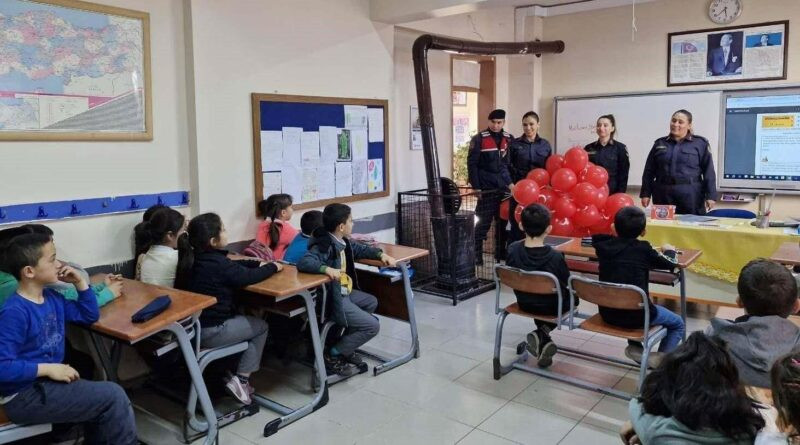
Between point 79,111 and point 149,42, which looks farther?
point 149,42

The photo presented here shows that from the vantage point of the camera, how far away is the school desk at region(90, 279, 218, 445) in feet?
7.50

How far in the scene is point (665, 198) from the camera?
5094mm

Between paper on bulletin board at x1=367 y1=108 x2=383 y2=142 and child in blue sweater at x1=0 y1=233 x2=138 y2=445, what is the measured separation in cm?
307

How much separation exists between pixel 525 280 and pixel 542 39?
4457 millimetres

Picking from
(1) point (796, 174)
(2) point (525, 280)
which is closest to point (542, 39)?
(1) point (796, 174)

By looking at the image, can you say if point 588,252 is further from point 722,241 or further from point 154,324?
point 154,324

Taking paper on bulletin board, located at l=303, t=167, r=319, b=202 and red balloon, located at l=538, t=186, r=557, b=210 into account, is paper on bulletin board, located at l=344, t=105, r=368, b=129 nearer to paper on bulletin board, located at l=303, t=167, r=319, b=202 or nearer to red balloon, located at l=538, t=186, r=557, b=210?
paper on bulletin board, located at l=303, t=167, r=319, b=202

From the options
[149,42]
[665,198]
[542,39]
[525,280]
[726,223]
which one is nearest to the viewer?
[525,280]

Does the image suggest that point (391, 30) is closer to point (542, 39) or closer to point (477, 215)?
point (477, 215)

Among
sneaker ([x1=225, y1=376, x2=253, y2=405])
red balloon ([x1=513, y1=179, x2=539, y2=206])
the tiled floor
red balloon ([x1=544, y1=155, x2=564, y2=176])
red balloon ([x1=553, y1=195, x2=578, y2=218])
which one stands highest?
red balloon ([x1=544, y1=155, x2=564, y2=176])

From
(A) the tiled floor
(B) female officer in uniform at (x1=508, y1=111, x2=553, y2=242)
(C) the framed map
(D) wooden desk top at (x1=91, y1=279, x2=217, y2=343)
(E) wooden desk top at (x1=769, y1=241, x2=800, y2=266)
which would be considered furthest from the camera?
(B) female officer in uniform at (x1=508, y1=111, x2=553, y2=242)

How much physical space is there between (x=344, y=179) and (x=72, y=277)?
2.70 m

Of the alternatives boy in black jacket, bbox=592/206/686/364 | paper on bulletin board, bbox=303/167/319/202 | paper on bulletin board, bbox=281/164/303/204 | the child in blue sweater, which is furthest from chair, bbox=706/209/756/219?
the child in blue sweater

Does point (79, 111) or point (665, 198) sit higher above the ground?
point (79, 111)
